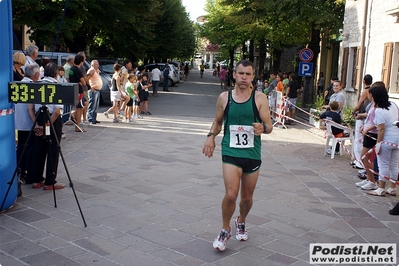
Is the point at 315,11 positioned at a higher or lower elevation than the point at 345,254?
higher

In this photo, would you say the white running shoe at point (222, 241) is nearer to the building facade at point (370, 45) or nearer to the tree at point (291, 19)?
the building facade at point (370, 45)

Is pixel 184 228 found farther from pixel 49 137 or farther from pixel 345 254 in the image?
pixel 49 137

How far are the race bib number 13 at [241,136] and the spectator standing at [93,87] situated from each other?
9251 millimetres

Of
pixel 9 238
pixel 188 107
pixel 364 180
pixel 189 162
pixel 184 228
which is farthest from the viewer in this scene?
pixel 188 107

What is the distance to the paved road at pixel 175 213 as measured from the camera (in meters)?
4.92

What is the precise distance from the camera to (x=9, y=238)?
516 cm

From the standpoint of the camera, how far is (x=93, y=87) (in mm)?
13883

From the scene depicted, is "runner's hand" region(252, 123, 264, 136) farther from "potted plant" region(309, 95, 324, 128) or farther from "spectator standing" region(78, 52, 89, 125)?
"potted plant" region(309, 95, 324, 128)

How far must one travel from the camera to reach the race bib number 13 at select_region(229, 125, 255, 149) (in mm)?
4898

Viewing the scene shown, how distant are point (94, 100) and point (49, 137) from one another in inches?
297

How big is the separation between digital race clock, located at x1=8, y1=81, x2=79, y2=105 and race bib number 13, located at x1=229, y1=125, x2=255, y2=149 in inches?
75.5

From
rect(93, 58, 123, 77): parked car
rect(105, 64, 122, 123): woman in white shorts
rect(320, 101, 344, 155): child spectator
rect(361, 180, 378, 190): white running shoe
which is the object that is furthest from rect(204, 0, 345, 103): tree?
rect(361, 180, 378, 190): white running shoe

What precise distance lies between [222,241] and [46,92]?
8.45ft

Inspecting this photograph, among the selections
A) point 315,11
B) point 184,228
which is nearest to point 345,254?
point 184,228
